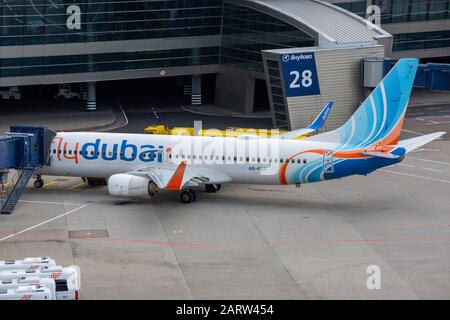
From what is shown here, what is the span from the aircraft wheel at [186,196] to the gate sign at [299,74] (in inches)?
1056

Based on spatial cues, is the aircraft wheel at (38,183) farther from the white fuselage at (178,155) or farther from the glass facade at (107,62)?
the glass facade at (107,62)

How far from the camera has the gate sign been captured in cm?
9050

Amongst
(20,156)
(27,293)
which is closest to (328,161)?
(20,156)

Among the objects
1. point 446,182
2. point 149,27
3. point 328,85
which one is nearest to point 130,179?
point 446,182

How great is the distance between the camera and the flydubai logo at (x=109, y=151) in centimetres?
6812

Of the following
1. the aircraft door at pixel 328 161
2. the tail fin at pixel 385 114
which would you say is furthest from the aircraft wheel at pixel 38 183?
the tail fin at pixel 385 114

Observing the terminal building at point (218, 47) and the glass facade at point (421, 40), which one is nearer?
the terminal building at point (218, 47)

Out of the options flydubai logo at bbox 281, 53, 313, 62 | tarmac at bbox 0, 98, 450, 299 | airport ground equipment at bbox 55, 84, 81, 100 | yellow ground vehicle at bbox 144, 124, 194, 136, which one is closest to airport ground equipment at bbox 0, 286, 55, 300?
tarmac at bbox 0, 98, 450, 299

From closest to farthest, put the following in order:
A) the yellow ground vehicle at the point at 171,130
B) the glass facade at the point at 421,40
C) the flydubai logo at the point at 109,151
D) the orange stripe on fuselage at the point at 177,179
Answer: the orange stripe on fuselage at the point at 177,179 < the flydubai logo at the point at 109,151 < the yellow ground vehicle at the point at 171,130 < the glass facade at the point at 421,40

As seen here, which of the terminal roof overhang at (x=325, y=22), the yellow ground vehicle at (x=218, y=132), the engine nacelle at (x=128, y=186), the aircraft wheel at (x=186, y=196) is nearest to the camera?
the engine nacelle at (x=128, y=186)

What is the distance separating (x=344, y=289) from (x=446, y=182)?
90.0 ft

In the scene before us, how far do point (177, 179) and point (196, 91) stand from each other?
155 feet

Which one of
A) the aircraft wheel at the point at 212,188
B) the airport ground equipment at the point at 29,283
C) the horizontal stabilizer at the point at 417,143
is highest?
the horizontal stabilizer at the point at 417,143

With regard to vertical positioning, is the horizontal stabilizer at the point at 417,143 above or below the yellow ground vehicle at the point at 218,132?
above
